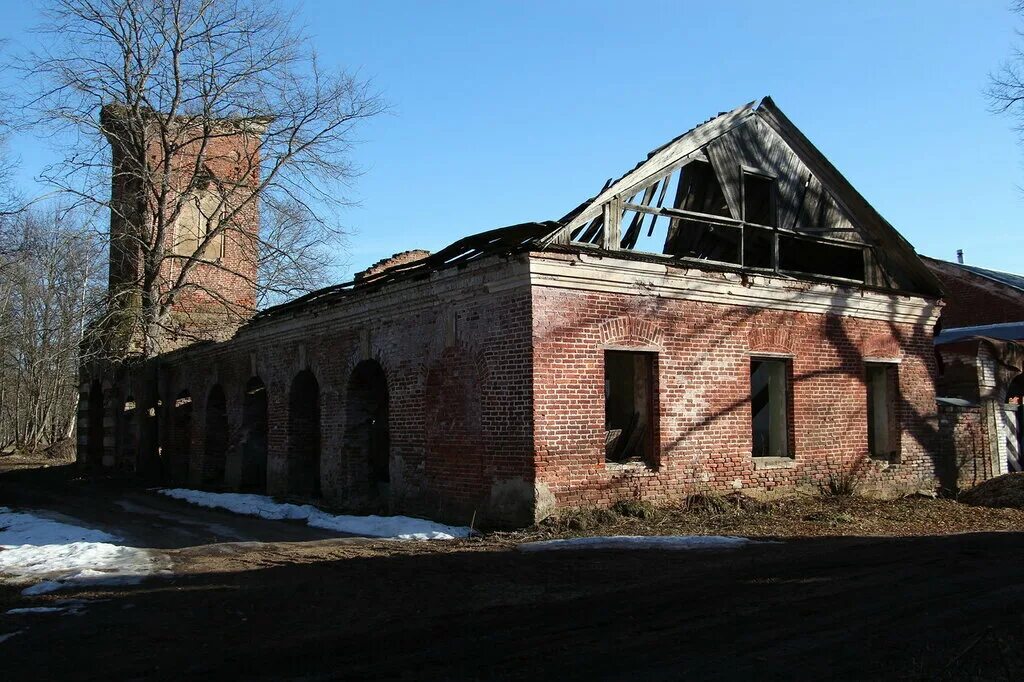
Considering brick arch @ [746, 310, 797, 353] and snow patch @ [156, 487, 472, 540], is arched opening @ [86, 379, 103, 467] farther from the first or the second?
brick arch @ [746, 310, 797, 353]

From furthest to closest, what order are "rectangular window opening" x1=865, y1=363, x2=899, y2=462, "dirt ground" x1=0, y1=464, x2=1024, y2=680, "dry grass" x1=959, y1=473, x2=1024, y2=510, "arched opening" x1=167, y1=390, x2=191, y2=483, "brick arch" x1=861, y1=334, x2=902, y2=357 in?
"arched opening" x1=167, y1=390, x2=191, y2=483
"rectangular window opening" x1=865, y1=363, x2=899, y2=462
"brick arch" x1=861, y1=334, x2=902, y2=357
"dry grass" x1=959, y1=473, x2=1024, y2=510
"dirt ground" x1=0, y1=464, x2=1024, y2=680

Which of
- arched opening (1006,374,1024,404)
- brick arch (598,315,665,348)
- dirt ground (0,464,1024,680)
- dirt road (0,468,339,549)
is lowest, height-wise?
dirt road (0,468,339,549)

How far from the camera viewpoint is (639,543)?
32.3ft

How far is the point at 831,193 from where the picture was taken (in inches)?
602

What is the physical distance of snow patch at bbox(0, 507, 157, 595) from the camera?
865cm

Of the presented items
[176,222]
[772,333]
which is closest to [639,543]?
[772,333]

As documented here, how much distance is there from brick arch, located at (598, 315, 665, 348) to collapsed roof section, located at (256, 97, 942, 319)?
3.08ft

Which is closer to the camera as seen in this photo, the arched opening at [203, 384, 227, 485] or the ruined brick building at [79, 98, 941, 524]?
the ruined brick building at [79, 98, 941, 524]

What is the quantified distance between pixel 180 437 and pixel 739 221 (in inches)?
617

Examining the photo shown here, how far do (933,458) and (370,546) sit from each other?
36.9 feet

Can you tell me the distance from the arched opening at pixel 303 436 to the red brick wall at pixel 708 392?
693cm

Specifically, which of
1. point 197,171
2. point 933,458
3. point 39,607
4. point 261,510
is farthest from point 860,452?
point 197,171

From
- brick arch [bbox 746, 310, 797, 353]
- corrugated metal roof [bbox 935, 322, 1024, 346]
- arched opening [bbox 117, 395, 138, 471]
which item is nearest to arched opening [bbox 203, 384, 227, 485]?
arched opening [bbox 117, 395, 138, 471]

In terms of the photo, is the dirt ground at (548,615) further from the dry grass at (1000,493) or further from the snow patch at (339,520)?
the dry grass at (1000,493)
